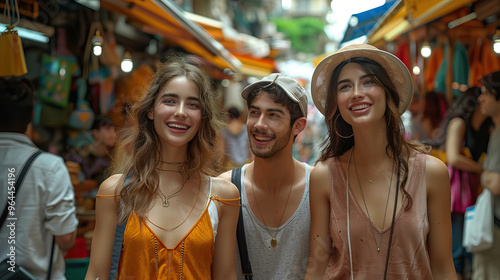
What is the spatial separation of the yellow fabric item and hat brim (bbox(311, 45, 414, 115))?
1.74 metres

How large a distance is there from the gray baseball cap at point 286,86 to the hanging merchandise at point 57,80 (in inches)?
80.6

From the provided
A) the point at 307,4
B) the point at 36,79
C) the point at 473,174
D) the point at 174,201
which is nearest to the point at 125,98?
the point at 36,79

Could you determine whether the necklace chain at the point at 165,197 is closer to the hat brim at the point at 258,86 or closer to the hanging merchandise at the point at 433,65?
the hat brim at the point at 258,86

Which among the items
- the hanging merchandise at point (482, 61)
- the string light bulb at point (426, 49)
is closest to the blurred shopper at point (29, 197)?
the hanging merchandise at point (482, 61)

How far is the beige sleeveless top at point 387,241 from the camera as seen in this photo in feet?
7.54

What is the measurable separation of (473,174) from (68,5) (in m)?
4.57

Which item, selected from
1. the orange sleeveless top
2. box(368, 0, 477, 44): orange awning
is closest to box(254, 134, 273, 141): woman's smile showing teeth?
the orange sleeveless top

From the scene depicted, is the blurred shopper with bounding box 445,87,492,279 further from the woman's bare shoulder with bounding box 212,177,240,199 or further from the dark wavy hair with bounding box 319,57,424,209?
the woman's bare shoulder with bounding box 212,177,240,199

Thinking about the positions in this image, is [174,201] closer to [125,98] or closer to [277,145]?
[277,145]

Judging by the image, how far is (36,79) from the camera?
12.4 feet

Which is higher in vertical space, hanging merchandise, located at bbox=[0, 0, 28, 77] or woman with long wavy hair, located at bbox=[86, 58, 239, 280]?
hanging merchandise, located at bbox=[0, 0, 28, 77]

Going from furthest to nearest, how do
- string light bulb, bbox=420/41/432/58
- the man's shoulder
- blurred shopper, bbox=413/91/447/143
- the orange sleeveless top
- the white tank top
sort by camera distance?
blurred shopper, bbox=413/91/447/143, string light bulb, bbox=420/41/432/58, the white tank top, the man's shoulder, the orange sleeveless top

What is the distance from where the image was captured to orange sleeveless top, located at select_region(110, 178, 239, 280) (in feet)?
7.25

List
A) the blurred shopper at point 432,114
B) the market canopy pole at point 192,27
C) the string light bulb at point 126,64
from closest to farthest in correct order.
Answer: the market canopy pole at point 192,27 → the string light bulb at point 126,64 → the blurred shopper at point 432,114
